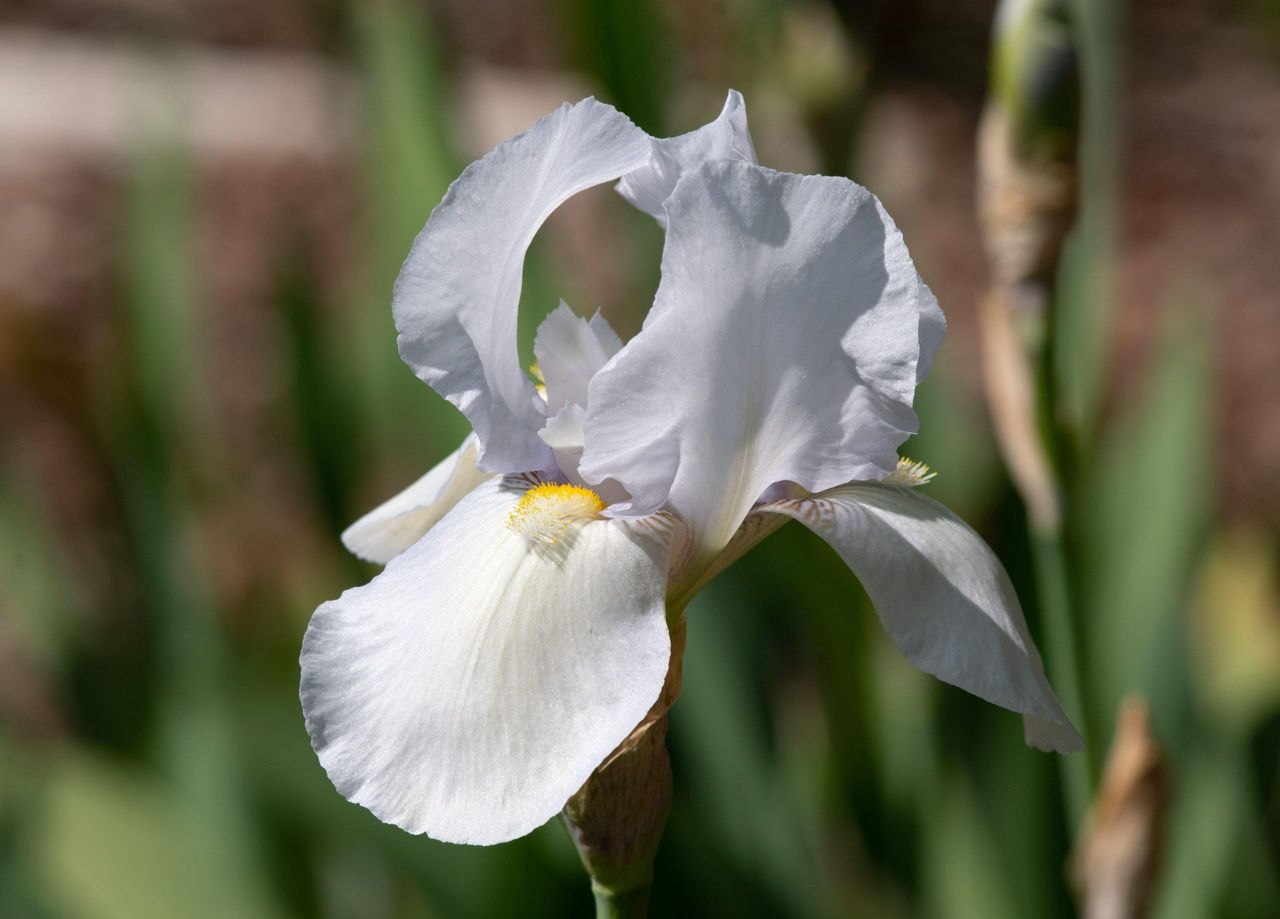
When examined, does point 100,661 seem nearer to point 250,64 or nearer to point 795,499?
point 795,499

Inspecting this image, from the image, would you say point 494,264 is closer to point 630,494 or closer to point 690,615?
point 630,494

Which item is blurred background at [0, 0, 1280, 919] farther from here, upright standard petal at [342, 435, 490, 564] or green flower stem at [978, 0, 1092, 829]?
upright standard petal at [342, 435, 490, 564]

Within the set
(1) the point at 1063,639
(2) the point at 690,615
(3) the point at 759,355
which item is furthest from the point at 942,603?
(2) the point at 690,615

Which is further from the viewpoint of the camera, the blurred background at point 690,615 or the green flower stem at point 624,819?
the blurred background at point 690,615

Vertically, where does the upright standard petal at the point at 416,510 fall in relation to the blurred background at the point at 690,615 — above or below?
above

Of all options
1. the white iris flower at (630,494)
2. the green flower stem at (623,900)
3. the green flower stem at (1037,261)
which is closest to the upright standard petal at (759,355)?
the white iris flower at (630,494)

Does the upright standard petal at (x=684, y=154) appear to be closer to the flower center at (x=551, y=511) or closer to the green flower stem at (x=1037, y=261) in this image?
the flower center at (x=551, y=511)

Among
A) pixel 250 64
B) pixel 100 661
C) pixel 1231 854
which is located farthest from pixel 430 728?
pixel 250 64
